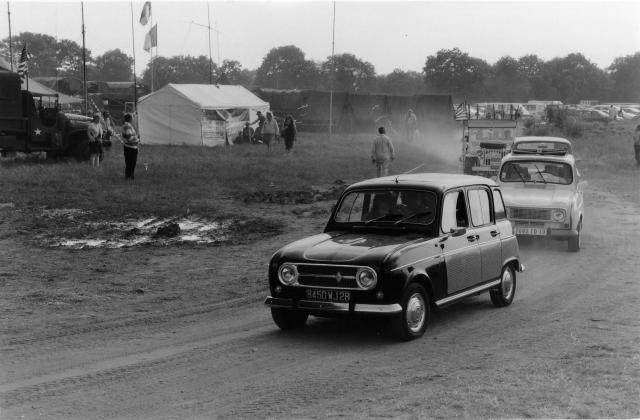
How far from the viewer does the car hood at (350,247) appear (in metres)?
8.04

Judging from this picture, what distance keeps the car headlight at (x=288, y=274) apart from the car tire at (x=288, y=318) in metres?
0.38

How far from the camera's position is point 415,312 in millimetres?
8266

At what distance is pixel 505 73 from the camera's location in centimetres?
10038

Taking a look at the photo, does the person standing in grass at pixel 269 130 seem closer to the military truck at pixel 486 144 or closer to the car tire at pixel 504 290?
the military truck at pixel 486 144

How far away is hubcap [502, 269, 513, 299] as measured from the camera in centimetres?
1006

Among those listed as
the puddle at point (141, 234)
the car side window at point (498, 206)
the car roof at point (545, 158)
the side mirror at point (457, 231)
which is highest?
the car roof at point (545, 158)

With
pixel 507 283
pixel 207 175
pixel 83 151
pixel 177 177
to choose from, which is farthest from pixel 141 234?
pixel 83 151

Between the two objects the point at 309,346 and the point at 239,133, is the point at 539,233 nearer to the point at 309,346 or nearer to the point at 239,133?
the point at 309,346

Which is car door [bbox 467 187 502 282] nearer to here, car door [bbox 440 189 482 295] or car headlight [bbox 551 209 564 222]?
car door [bbox 440 189 482 295]

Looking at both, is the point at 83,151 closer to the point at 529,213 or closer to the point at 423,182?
the point at 529,213

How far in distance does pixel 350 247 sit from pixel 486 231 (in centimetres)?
213

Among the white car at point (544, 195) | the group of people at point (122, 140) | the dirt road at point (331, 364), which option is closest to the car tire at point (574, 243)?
the white car at point (544, 195)

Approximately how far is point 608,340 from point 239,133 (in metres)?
32.0

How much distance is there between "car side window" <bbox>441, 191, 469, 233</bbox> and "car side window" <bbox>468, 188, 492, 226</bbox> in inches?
7.5
